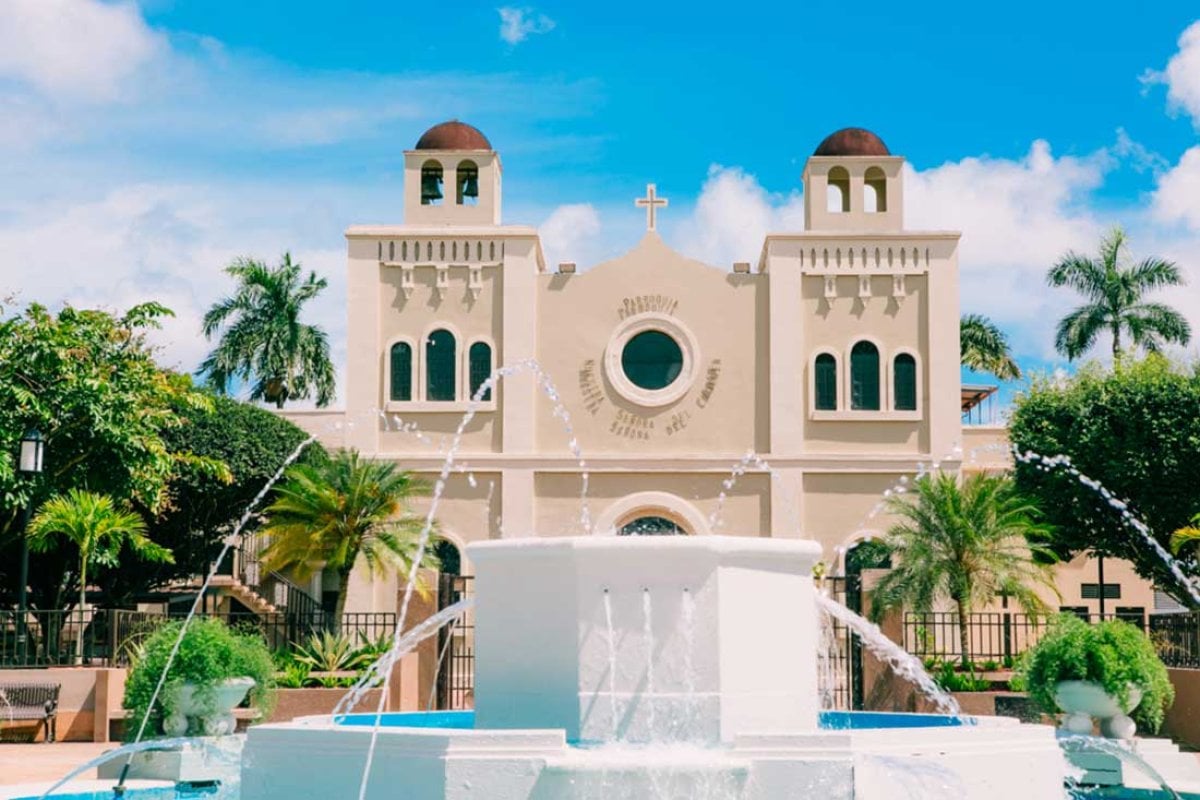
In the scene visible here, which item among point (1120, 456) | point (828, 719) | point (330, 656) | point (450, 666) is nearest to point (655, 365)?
point (1120, 456)

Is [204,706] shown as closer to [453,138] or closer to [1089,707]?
[1089,707]

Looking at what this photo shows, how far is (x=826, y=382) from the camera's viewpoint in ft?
104

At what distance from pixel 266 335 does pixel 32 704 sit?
906 inches

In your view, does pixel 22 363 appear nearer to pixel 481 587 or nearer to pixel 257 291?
pixel 481 587

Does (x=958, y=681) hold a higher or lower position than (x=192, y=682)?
lower

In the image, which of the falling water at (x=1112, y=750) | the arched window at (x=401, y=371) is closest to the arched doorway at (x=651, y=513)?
the arched window at (x=401, y=371)

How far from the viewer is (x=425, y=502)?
31.2m

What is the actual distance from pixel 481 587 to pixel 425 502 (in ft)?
71.7

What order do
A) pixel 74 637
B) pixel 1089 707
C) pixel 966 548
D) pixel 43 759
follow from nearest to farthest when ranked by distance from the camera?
1. pixel 1089 707
2. pixel 43 759
3. pixel 966 548
4. pixel 74 637

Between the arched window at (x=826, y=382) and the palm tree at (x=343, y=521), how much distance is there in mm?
10017

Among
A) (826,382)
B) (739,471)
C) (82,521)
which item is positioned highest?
(826,382)

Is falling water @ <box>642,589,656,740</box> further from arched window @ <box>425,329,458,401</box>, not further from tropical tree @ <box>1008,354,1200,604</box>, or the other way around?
arched window @ <box>425,329,458,401</box>

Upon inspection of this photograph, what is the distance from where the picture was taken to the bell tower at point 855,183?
3189 centimetres

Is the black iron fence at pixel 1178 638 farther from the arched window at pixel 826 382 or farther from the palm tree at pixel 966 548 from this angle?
the arched window at pixel 826 382
